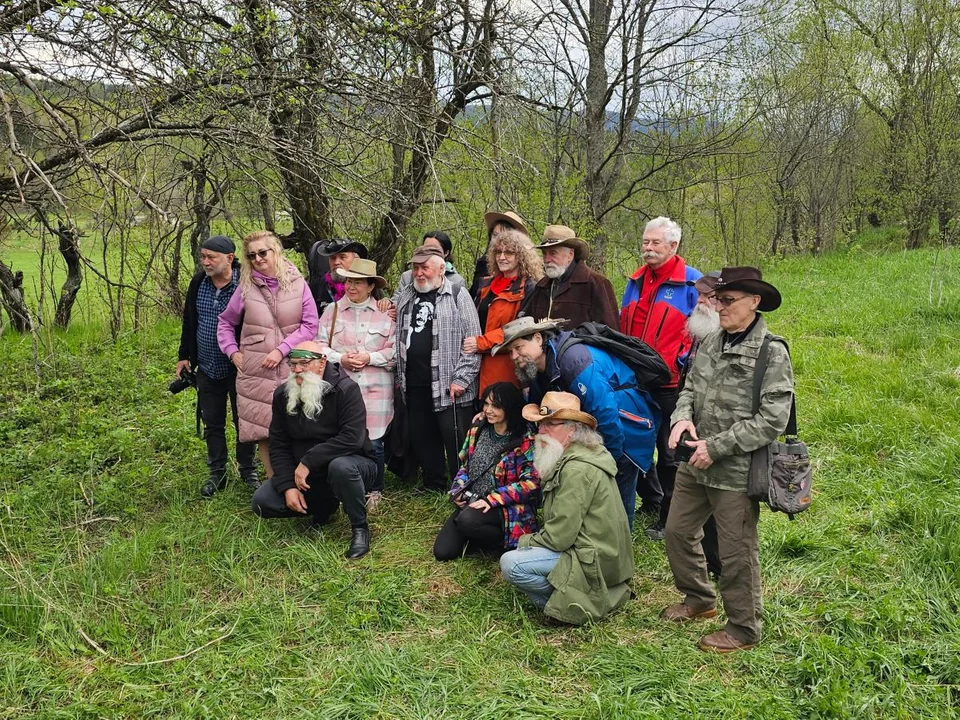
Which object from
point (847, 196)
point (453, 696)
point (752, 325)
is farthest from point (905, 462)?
point (847, 196)

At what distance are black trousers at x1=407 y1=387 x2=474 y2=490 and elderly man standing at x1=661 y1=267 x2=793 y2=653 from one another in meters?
1.82

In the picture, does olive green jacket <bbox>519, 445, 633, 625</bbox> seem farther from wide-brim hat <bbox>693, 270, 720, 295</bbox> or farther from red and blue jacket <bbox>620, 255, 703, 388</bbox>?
wide-brim hat <bbox>693, 270, 720, 295</bbox>

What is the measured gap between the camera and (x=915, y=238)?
702 inches

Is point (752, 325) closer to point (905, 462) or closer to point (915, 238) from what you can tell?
point (905, 462)

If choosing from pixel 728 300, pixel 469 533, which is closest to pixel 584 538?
pixel 469 533

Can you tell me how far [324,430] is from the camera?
443 cm

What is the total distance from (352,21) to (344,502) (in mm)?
3021

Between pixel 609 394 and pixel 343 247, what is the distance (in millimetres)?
2451

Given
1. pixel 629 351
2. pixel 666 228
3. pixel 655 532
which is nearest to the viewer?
pixel 629 351

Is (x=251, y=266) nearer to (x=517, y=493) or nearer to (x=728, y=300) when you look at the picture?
(x=517, y=493)

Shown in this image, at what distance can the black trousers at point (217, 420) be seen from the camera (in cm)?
511

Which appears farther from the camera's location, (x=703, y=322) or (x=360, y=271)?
(x=360, y=271)

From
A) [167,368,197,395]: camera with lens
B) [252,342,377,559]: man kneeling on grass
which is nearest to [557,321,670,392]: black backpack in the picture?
[252,342,377,559]: man kneeling on grass

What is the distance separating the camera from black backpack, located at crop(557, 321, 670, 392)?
384 cm
